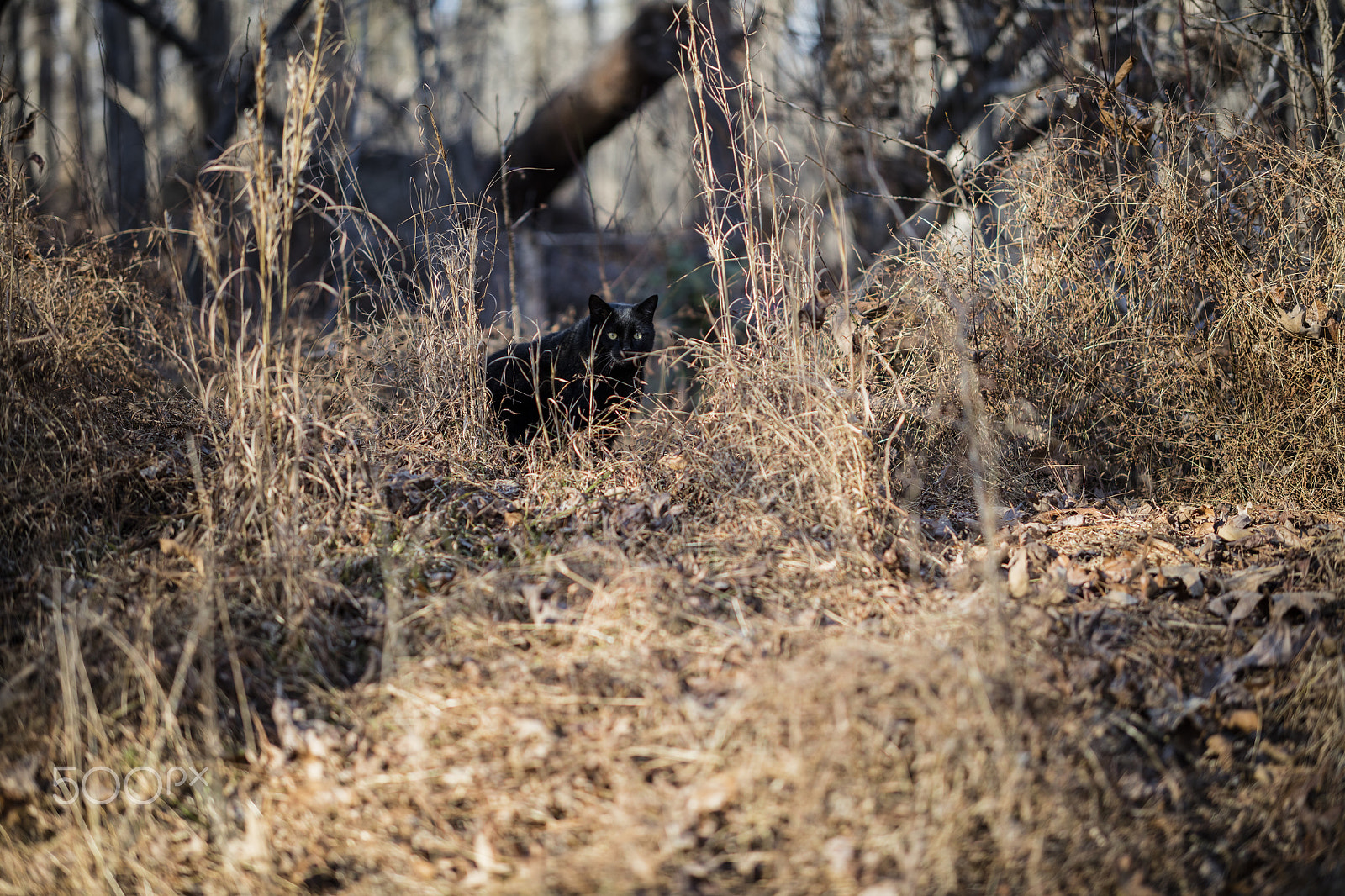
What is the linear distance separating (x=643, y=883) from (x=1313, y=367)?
3.60 meters

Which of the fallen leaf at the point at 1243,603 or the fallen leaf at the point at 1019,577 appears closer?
the fallen leaf at the point at 1243,603

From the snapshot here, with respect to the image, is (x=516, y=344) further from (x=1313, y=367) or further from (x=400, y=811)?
(x=1313, y=367)

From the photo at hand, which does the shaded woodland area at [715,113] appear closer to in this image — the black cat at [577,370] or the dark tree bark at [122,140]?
the dark tree bark at [122,140]

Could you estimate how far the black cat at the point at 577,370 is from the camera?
14.2 feet

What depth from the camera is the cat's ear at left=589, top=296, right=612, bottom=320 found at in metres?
4.38

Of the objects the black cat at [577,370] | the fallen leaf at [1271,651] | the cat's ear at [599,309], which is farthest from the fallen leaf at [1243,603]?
the cat's ear at [599,309]

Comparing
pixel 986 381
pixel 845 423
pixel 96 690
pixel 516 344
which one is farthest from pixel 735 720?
pixel 516 344

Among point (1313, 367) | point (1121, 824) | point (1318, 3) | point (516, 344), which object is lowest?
point (1121, 824)

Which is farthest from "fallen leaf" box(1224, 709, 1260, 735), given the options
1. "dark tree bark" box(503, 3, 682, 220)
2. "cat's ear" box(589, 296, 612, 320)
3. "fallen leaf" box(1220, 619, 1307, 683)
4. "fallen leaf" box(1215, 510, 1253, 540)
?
"dark tree bark" box(503, 3, 682, 220)

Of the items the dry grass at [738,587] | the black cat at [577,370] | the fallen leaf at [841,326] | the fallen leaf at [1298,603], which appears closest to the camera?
the dry grass at [738,587]

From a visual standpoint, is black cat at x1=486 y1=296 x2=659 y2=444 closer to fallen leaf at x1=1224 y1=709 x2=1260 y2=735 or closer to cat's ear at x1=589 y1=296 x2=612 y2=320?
cat's ear at x1=589 y1=296 x2=612 y2=320

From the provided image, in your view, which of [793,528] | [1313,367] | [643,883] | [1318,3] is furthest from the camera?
[1318,3]

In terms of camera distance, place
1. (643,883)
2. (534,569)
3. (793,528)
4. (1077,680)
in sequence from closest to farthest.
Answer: (643,883) < (1077,680) < (534,569) < (793,528)

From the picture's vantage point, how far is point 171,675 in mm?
2340
